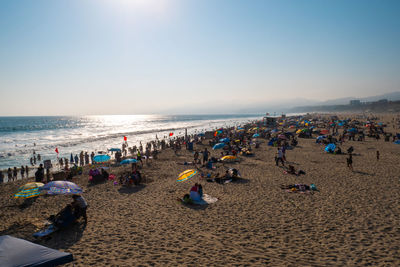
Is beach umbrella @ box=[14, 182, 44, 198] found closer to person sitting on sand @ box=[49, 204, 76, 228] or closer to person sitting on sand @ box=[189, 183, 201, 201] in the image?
person sitting on sand @ box=[49, 204, 76, 228]

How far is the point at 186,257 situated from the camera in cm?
555

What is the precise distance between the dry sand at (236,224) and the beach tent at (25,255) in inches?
57.8

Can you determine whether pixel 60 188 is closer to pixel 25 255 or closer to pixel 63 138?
pixel 25 255

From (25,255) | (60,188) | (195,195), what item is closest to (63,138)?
(60,188)

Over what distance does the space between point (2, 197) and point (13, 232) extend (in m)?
6.02

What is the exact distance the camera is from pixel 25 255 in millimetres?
3656

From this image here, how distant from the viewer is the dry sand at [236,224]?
5539 millimetres

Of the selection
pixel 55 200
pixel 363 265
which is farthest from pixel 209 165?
pixel 363 265

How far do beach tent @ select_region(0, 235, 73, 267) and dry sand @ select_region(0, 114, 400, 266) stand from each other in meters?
1.47

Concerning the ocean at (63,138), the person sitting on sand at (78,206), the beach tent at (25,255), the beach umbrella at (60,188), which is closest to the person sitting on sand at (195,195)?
the person sitting on sand at (78,206)

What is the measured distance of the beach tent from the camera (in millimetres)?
3502

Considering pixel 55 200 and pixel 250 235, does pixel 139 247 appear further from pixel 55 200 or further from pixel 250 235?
pixel 55 200

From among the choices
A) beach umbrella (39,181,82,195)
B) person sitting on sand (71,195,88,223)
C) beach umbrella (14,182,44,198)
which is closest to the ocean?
beach umbrella (14,182,44,198)

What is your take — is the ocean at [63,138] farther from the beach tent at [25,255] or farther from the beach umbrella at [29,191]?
the beach tent at [25,255]
